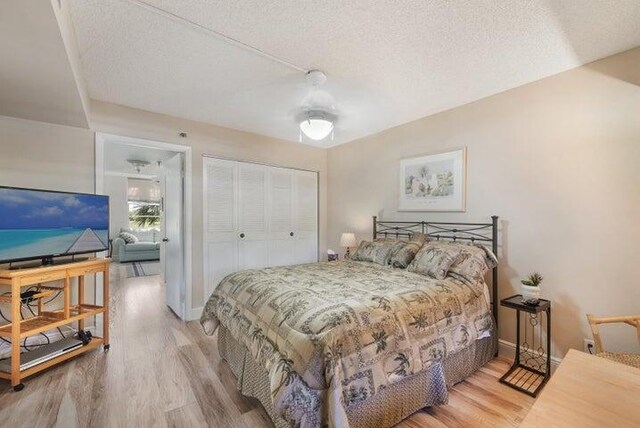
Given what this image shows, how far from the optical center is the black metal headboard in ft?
9.07

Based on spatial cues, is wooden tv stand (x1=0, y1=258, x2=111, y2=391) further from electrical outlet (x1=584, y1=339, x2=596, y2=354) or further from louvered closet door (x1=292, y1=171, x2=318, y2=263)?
electrical outlet (x1=584, y1=339, x2=596, y2=354)

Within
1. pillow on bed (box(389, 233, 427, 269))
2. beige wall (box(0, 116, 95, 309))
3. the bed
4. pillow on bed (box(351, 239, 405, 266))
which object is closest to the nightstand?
the bed

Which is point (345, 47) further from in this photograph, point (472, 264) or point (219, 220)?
point (219, 220)

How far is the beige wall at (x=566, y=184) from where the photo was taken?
6.90 feet

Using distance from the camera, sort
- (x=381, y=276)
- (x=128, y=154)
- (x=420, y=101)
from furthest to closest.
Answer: (x=128, y=154) < (x=420, y=101) < (x=381, y=276)

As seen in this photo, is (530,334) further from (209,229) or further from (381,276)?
(209,229)

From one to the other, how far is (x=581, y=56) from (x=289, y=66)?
2.26m

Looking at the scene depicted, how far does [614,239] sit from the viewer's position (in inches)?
84.4

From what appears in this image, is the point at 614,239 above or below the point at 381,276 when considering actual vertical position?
above

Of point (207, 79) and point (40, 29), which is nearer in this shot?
point (40, 29)

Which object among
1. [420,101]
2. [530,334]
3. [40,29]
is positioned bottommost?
[530,334]

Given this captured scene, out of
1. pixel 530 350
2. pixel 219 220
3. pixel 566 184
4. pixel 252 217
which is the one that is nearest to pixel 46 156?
pixel 219 220

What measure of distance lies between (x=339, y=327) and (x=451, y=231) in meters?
2.12

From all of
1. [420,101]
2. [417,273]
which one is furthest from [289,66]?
[417,273]
